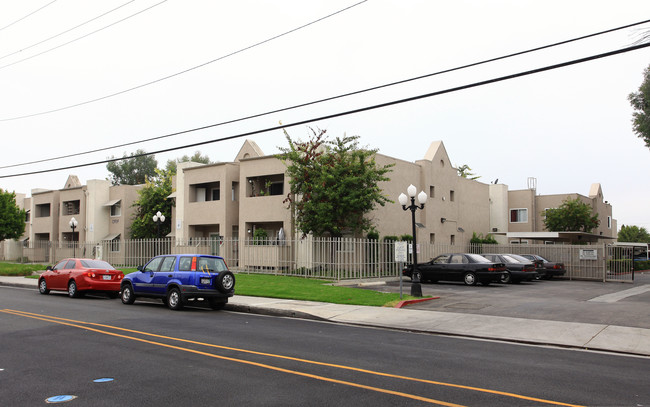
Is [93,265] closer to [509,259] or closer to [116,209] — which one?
[509,259]

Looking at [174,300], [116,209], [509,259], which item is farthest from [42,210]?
[509,259]

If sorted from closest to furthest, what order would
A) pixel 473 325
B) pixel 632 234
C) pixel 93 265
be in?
pixel 473 325, pixel 93 265, pixel 632 234

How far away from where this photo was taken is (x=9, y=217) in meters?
47.3

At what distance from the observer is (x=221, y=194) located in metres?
34.0

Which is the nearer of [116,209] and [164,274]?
[164,274]

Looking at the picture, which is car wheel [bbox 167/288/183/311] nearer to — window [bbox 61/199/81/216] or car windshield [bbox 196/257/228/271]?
car windshield [bbox 196/257/228/271]

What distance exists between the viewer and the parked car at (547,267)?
29.5m

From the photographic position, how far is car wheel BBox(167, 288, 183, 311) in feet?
52.8

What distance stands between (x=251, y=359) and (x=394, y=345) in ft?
10.2

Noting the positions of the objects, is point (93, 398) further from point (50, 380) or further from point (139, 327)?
point (139, 327)

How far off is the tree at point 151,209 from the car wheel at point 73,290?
22595 mm

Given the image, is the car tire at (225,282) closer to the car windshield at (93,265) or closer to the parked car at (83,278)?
the parked car at (83,278)

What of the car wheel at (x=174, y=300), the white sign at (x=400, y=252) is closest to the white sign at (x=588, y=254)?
the white sign at (x=400, y=252)

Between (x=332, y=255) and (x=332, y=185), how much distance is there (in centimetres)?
363
